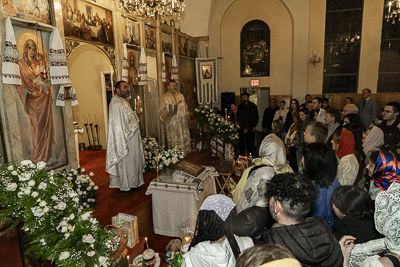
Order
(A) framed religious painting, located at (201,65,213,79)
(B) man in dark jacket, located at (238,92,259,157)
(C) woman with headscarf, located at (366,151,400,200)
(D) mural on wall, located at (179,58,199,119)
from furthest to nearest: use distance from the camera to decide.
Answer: (A) framed religious painting, located at (201,65,213,79) → (D) mural on wall, located at (179,58,199,119) → (B) man in dark jacket, located at (238,92,259,157) → (C) woman with headscarf, located at (366,151,400,200)

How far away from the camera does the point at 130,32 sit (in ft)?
25.1

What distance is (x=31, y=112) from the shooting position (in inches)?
186

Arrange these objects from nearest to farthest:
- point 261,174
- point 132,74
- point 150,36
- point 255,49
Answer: point 261,174, point 132,74, point 150,36, point 255,49

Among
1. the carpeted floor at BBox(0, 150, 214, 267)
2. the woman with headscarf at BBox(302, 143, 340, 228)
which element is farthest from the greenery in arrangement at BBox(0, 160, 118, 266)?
the woman with headscarf at BBox(302, 143, 340, 228)

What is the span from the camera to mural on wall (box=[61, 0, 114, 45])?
5.64 m

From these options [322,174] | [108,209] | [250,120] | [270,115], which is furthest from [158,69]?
[322,174]

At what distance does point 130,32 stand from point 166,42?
94.9 inches

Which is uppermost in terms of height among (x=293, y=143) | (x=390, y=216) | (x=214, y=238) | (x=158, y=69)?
(x=158, y=69)

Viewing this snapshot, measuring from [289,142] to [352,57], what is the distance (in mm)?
8102

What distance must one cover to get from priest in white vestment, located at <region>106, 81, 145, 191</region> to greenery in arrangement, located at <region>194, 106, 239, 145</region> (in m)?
3.11

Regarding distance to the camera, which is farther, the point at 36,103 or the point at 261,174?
the point at 36,103

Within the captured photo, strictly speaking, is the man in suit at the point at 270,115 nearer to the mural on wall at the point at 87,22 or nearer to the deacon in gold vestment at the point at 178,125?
the deacon in gold vestment at the point at 178,125

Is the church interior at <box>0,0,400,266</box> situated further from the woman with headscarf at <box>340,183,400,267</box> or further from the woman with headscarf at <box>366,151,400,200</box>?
the woman with headscarf at <box>366,151,400,200</box>

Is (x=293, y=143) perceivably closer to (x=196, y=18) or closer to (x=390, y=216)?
(x=390, y=216)
